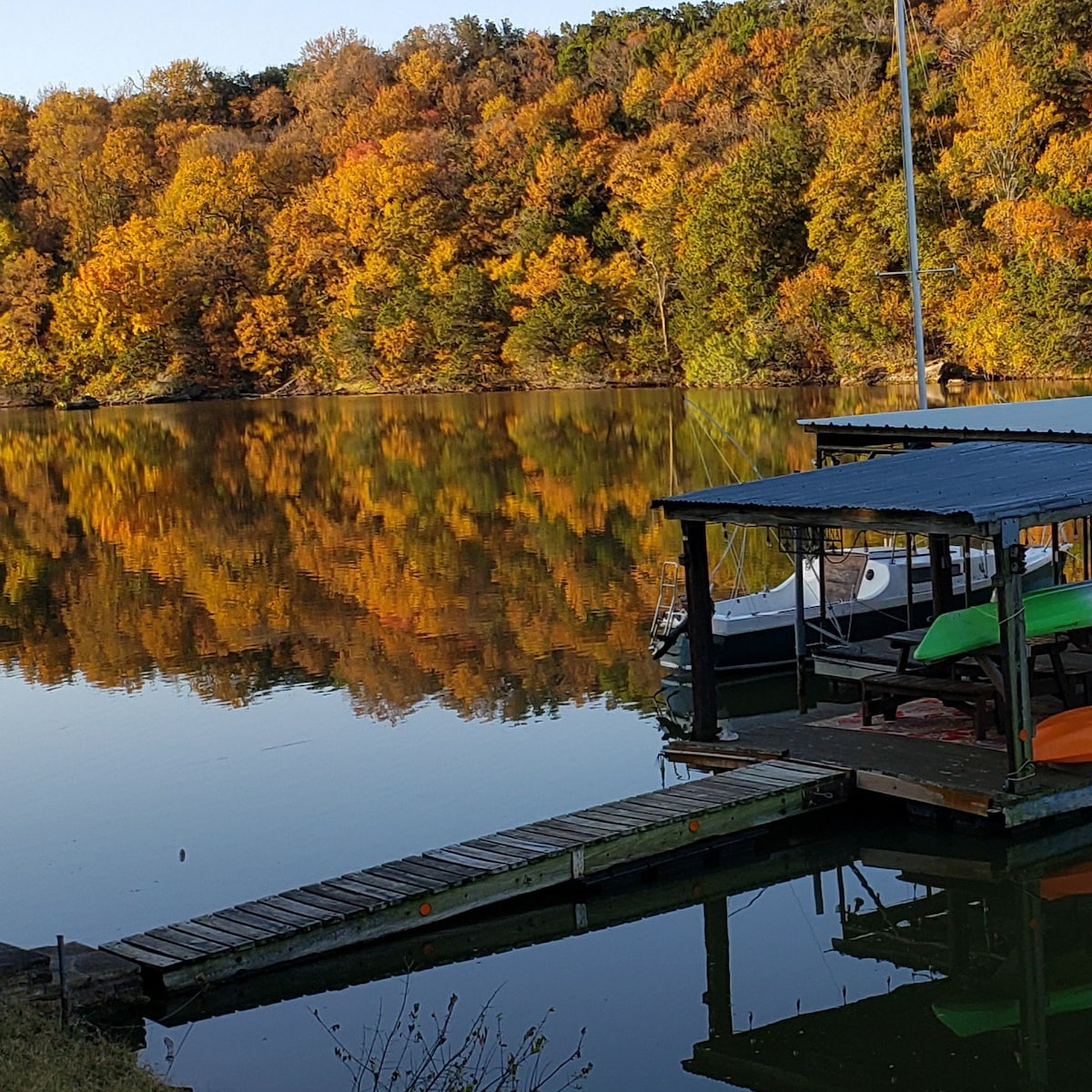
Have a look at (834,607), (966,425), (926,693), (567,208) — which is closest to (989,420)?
(966,425)

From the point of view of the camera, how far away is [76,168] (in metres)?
101

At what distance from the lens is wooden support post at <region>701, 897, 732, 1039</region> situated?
9.62 metres

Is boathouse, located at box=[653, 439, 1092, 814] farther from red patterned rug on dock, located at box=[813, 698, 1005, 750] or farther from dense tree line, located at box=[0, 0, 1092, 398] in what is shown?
dense tree line, located at box=[0, 0, 1092, 398]

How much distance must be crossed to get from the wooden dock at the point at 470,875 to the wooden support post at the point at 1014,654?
1272 millimetres

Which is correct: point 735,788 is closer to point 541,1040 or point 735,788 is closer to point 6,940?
point 541,1040

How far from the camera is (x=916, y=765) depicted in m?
12.9

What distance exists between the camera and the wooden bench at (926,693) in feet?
43.3

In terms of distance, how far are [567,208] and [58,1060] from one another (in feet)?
235

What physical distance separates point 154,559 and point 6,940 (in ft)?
67.6

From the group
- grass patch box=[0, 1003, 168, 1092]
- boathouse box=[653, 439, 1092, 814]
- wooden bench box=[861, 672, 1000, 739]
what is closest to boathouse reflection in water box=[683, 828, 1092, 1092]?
boathouse box=[653, 439, 1092, 814]

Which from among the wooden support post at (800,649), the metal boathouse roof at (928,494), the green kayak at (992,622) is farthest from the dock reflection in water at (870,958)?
the wooden support post at (800,649)

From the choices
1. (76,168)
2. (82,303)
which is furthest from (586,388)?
(76,168)

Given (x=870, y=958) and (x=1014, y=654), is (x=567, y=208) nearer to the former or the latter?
(x=1014, y=654)

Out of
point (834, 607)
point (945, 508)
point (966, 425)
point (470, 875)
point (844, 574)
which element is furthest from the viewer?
point (844, 574)
